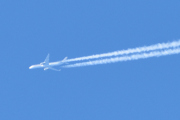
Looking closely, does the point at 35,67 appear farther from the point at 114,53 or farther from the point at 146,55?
the point at 146,55

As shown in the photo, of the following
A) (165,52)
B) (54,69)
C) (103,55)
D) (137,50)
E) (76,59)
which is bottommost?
(165,52)

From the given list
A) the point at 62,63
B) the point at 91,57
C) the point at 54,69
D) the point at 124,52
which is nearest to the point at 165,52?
the point at 124,52

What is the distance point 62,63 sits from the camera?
214ft

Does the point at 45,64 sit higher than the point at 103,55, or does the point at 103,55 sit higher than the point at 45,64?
the point at 45,64

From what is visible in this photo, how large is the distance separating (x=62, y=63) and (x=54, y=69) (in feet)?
17.5

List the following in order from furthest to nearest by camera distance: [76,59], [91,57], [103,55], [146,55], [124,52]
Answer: [76,59] → [91,57] → [103,55] → [124,52] → [146,55]

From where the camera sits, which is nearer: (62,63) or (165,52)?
(165,52)

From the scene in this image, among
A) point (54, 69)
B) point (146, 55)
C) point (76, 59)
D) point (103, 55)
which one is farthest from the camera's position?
point (54, 69)

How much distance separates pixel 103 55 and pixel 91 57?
385 cm

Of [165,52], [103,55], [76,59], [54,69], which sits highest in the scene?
[54,69]

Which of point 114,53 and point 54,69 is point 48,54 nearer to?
point 54,69

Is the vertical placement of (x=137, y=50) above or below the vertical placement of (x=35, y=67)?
below

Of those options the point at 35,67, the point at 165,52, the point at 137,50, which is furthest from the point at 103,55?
the point at 35,67

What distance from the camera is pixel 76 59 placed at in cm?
5969
